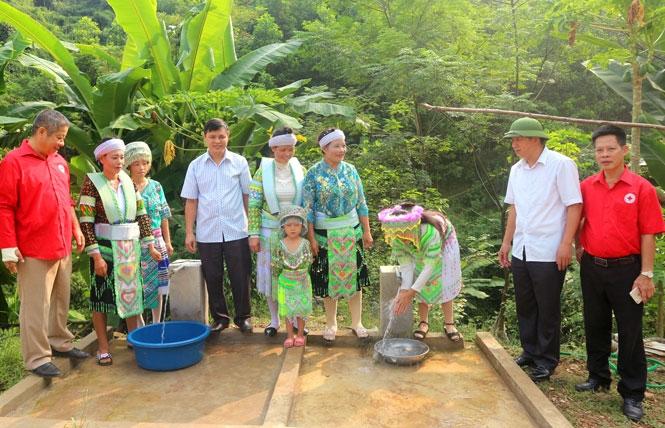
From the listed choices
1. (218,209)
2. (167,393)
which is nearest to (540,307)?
(218,209)

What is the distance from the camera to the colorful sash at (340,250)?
160 inches

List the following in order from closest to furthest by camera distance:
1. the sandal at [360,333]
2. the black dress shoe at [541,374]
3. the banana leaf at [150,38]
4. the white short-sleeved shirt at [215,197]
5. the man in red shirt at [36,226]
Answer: the man in red shirt at [36,226] < the black dress shoe at [541,374] < the white short-sleeved shirt at [215,197] < the sandal at [360,333] < the banana leaf at [150,38]

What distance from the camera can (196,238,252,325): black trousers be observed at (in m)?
4.25

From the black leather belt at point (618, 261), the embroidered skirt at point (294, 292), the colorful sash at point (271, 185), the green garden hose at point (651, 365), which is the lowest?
the green garden hose at point (651, 365)

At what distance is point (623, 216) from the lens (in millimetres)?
3197

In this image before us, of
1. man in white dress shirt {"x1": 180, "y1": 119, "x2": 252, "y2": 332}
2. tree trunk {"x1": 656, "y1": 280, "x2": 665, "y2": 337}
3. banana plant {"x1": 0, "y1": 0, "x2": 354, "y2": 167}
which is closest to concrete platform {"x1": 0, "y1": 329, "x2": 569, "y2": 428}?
man in white dress shirt {"x1": 180, "y1": 119, "x2": 252, "y2": 332}

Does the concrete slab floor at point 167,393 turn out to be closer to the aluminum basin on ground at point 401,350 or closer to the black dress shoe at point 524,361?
the aluminum basin on ground at point 401,350

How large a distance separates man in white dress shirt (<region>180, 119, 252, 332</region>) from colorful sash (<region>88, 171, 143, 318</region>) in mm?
430

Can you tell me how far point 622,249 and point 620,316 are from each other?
441mm

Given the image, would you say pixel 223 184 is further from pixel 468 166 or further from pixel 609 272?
pixel 468 166

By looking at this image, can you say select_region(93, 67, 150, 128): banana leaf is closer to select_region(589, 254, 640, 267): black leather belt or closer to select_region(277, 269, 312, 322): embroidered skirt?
select_region(277, 269, 312, 322): embroidered skirt

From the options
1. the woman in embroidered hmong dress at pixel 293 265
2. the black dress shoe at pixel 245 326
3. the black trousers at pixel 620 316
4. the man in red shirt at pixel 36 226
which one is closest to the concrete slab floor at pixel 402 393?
the woman in embroidered hmong dress at pixel 293 265

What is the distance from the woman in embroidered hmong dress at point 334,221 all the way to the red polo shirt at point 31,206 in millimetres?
1777

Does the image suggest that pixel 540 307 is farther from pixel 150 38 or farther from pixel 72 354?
pixel 150 38
